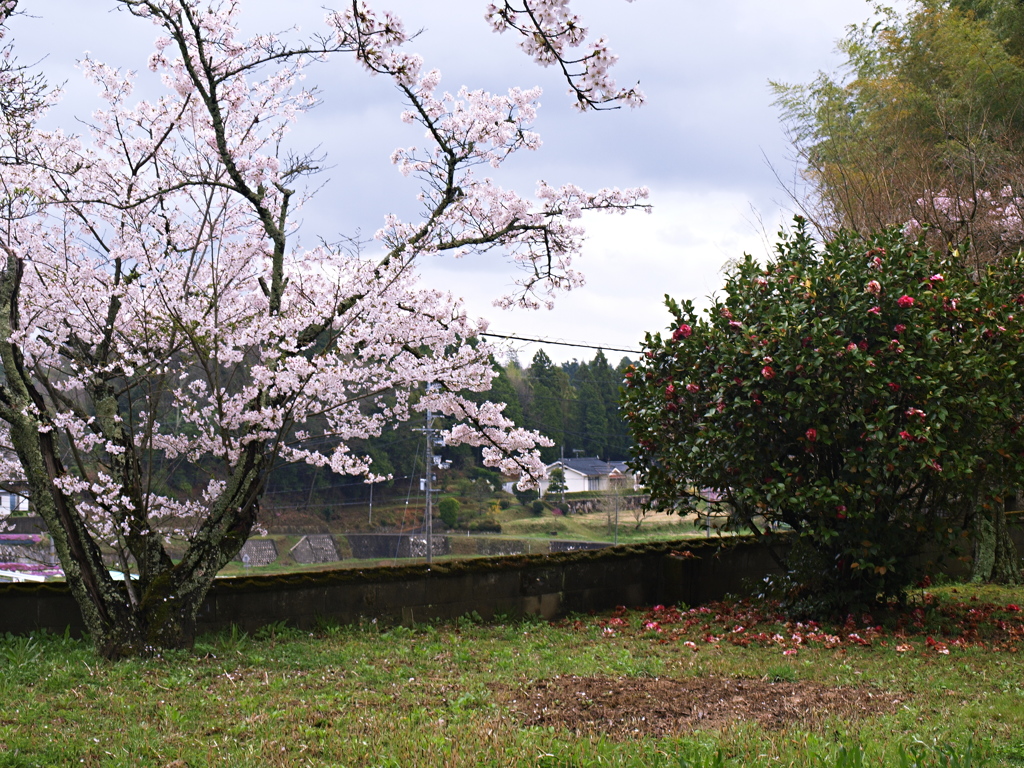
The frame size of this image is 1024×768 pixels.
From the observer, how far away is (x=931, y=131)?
13.4 metres

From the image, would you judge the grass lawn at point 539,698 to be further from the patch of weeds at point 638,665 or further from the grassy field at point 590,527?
the grassy field at point 590,527

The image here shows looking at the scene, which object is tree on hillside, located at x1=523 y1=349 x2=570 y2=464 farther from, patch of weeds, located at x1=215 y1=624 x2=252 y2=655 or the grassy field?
patch of weeds, located at x1=215 y1=624 x2=252 y2=655

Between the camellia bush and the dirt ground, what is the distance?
2.30 metres

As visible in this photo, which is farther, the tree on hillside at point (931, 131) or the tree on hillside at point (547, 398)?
the tree on hillside at point (547, 398)

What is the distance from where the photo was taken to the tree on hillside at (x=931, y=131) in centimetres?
1124

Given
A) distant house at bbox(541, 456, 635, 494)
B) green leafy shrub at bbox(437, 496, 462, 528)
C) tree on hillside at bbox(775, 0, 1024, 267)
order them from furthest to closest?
green leafy shrub at bbox(437, 496, 462, 528) < distant house at bbox(541, 456, 635, 494) < tree on hillside at bbox(775, 0, 1024, 267)

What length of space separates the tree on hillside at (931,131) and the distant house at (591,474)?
29.7 metres

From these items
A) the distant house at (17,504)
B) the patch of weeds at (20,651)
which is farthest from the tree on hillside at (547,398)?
the patch of weeds at (20,651)

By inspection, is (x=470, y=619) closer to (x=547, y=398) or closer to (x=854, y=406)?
(x=854, y=406)

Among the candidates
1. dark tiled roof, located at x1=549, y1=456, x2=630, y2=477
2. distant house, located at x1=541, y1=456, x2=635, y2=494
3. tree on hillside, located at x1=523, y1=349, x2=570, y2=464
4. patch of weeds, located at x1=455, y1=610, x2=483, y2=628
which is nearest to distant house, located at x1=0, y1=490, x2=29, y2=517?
patch of weeds, located at x1=455, y1=610, x2=483, y2=628

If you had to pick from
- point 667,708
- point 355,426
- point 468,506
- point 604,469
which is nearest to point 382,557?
point 468,506

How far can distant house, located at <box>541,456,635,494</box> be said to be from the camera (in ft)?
150

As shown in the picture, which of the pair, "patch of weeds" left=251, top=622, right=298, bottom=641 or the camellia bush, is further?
"patch of weeds" left=251, top=622, right=298, bottom=641

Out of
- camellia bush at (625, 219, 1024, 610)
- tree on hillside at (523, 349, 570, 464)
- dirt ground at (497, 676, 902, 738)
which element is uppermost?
tree on hillside at (523, 349, 570, 464)
